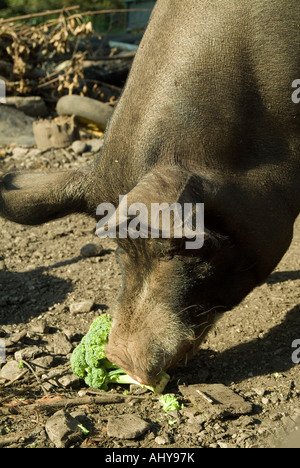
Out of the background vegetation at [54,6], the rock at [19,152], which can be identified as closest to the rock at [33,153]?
the rock at [19,152]

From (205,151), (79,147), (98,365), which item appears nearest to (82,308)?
(98,365)

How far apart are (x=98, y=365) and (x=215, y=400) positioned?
0.61 metres

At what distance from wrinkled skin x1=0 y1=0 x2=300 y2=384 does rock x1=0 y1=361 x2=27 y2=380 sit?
0.56 m

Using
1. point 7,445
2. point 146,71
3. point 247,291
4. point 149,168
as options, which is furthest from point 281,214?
point 7,445

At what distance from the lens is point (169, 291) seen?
3395 millimetres

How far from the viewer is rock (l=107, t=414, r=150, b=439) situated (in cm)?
318

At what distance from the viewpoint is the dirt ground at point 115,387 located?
326cm

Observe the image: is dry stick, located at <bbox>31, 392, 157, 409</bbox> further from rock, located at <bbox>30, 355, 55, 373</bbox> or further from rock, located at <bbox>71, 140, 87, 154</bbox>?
rock, located at <bbox>71, 140, 87, 154</bbox>

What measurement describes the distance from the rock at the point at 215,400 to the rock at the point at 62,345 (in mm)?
767

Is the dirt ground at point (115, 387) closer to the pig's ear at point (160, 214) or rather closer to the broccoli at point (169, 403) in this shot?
the broccoli at point (169, 403)

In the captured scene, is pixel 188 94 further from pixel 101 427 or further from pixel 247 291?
pixel 101 427

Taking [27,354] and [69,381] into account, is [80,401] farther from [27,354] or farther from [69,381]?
[27,354]

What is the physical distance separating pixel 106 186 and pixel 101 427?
1154 mm

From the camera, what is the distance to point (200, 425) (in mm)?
3328
